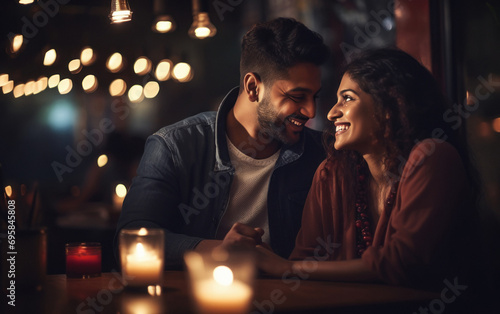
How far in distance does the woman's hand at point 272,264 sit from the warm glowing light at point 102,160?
4.06m

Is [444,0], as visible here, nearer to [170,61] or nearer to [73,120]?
[170,61]

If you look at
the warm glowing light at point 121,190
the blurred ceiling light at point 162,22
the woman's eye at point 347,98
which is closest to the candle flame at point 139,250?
the woman's eye at point 347,98

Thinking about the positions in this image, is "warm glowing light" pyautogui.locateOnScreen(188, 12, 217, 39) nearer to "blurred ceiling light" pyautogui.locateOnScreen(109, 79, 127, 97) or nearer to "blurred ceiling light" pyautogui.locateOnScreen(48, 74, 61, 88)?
"blurred ceiling light" pyautogui.locateOnScreen(48, 74, 61, 88)

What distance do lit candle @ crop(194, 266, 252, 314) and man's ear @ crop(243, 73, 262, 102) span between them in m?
1.46

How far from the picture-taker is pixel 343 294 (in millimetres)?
1312

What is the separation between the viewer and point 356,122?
1.80 m

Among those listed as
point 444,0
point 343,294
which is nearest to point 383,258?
point 343,294

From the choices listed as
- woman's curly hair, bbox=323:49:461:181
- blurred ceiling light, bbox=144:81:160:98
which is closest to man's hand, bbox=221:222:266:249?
woman's curly hair, bbox=323:49:461:181

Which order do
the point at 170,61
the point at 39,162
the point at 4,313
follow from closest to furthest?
the point at 4,313 → the point at 170,61 → the point at 39,162

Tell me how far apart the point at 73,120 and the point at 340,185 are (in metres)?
7.24

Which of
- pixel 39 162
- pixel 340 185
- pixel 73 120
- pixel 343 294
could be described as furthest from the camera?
pixel 73 120

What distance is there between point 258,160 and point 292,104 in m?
0.28

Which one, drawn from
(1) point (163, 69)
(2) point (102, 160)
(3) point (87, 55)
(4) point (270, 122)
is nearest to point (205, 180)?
(4) point (270, 122)

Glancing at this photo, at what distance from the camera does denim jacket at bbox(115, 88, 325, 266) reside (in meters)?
2.20
